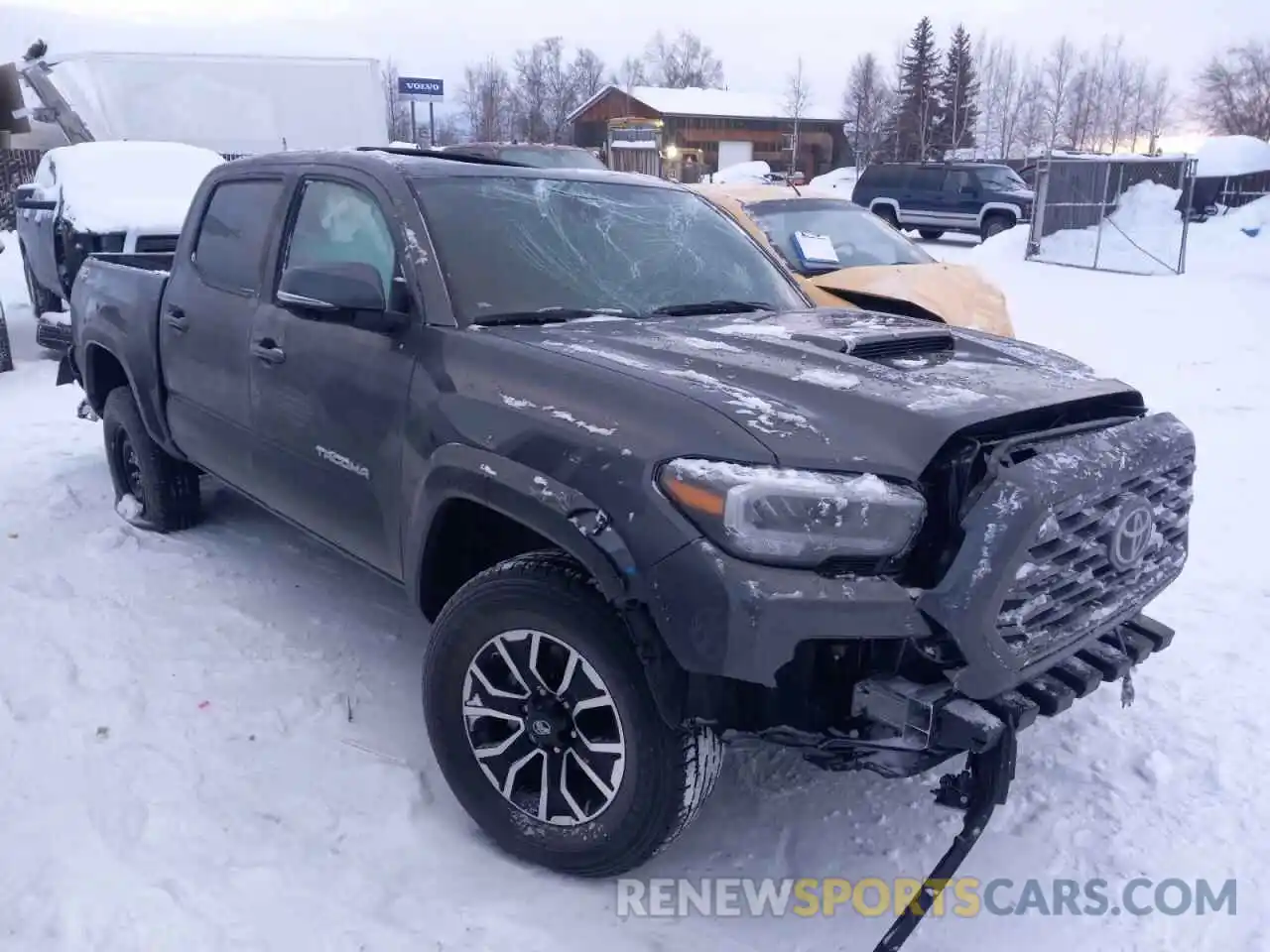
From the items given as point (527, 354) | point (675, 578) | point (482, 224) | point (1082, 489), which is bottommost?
point (675, 578)

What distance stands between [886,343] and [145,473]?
3.74 metres

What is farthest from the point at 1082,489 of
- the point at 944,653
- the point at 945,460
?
the point at 944,653

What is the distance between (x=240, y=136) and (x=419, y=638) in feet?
41.2

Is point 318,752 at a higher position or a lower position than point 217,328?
lower

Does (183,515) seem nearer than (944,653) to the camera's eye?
No

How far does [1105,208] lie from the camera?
18578mm

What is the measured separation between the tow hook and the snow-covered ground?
275 mm

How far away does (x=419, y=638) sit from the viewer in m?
4.23

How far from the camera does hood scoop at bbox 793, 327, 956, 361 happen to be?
10.1 feet

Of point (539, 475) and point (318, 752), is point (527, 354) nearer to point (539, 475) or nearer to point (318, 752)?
point (539, 475)

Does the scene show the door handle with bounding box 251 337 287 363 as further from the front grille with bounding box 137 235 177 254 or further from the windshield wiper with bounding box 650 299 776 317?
the front grille with bounding box 137 235 177 254

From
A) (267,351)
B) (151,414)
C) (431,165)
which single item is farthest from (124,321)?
(431,165)

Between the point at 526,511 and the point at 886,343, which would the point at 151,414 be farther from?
the point at 886,343

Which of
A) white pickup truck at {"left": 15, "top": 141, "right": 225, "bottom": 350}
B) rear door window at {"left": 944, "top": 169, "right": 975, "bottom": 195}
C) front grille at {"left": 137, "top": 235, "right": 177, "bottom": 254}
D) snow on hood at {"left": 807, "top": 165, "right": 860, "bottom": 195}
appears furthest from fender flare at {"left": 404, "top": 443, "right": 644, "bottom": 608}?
snow on hood at {"left": 807, "top": 165, "right": 860, "bottom": 195}
